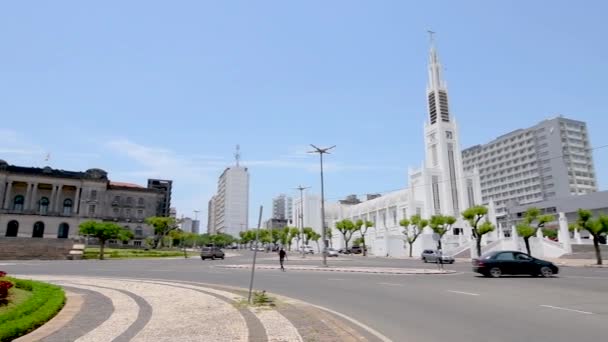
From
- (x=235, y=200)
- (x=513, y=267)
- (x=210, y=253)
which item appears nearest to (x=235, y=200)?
(x=235, y=200)

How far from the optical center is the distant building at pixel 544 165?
126 metres

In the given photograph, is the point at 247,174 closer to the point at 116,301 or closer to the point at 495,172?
the point at 495,172

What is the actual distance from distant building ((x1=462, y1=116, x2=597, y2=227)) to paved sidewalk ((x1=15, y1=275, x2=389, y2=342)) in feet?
418

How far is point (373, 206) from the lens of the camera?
380ft

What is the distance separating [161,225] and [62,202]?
3211cm

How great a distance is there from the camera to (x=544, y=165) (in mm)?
127938

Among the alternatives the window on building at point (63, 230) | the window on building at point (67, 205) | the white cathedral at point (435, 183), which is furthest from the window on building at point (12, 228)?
the white cathedral at point (435, 183)

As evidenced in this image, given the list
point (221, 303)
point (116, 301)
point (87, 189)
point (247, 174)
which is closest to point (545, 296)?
point (221, 303)

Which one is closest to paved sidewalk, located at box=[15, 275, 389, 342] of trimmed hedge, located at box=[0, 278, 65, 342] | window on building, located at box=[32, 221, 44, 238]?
trimmed hedge, located at box=[0, 278, 65, 342]

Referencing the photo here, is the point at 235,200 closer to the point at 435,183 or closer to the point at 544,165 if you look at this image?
the point at 435,183

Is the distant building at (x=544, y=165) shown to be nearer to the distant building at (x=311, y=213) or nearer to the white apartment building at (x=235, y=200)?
the distant building at (x=311, y=213)

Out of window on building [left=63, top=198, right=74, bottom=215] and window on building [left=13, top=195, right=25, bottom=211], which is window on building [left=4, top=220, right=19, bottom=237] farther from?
window on building [left=63, top=198, right=74, bottom=215]

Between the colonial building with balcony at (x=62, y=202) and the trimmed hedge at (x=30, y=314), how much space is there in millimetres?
87316

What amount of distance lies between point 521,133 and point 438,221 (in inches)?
3718
